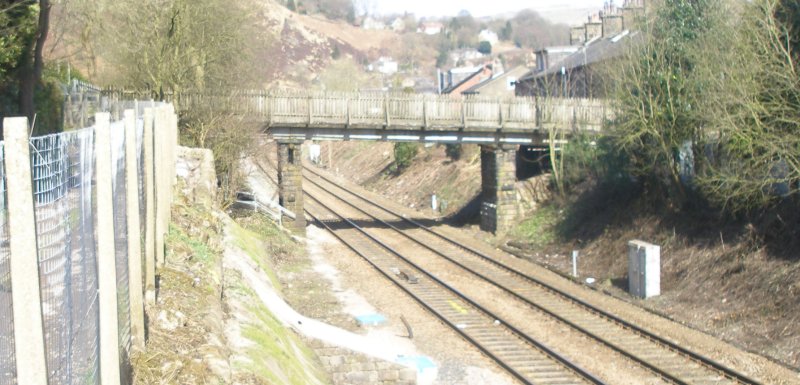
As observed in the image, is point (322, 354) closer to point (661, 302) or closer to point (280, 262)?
point (661, 302)

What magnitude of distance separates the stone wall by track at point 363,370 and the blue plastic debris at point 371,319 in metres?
3.98

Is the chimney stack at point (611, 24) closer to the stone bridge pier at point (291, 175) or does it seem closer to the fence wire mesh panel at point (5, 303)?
the stone bridge pier at point (291, 175)

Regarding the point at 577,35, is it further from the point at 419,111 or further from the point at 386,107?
the point at 386,107

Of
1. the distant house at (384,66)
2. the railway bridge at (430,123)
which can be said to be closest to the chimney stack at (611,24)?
the railway bridge at (430,123)

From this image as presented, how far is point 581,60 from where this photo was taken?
152 feet

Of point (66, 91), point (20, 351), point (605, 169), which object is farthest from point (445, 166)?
point (20, 351)

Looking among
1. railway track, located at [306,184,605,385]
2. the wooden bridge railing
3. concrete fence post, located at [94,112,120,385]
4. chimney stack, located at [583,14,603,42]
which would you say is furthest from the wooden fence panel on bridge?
concrete fence post, located at [94,112,120,385]

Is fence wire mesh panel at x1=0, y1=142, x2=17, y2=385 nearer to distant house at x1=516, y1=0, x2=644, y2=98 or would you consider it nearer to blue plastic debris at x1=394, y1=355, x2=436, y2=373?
blue plastic debris at x1=394, y1=355, x2=436, y2=373

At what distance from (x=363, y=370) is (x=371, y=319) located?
4.66 m

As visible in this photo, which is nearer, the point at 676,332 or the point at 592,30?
the point at 676,332

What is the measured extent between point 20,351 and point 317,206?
3901 centimetres

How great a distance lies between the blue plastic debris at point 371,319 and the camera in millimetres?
18969

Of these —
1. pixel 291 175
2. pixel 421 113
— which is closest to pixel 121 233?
pixel 291 175

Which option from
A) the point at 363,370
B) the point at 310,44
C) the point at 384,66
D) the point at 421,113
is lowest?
the point at 363,370
